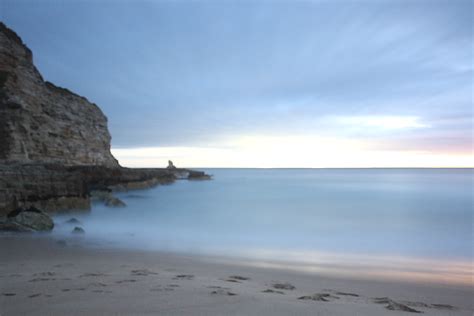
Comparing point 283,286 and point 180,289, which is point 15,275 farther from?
point 283,286

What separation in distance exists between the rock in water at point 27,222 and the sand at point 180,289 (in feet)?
4.51

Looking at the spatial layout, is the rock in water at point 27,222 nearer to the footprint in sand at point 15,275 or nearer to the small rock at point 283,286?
the footprint in sand at point 15,275

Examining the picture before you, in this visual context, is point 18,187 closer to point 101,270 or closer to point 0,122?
point 101,270

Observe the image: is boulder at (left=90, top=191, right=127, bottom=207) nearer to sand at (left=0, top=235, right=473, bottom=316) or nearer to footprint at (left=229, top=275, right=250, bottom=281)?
sand at (left=0, top=235, right=473, bottom=316)

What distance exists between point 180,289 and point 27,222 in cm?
689

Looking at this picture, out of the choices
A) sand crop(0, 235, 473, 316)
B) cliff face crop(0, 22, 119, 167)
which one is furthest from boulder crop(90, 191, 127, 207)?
sand crop(0, 235, 473, 316)

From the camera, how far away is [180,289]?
3.46 m

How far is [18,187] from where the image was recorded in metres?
10.3

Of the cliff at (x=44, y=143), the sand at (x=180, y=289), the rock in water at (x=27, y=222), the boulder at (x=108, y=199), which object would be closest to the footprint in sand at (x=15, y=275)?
the sand at (x=180, y=289)

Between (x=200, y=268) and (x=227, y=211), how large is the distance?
1142cm

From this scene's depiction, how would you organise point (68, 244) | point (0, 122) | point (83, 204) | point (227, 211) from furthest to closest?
1. point (0, 122)
2. point (227, 211)
3. point (83, 204)
4. point (68, 244)

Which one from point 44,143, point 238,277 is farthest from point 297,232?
point 44,143

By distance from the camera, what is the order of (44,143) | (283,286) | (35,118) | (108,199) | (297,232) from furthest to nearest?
(44,143) < (35,118) < (108,199) < (297,232) < (283,286)

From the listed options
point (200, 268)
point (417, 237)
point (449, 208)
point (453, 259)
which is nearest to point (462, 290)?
point (453, 259)
